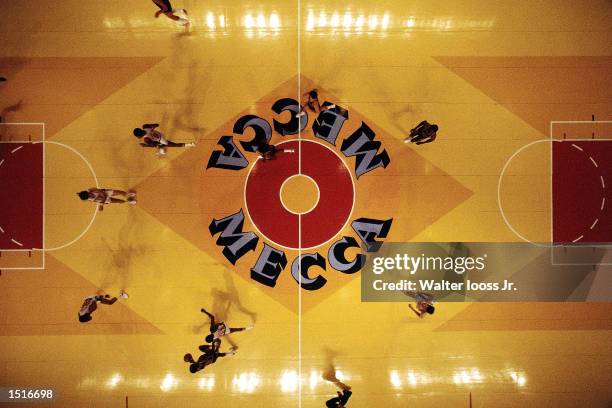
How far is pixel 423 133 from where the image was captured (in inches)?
280

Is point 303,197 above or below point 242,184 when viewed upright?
below

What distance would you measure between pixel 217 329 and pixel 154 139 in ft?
11.8

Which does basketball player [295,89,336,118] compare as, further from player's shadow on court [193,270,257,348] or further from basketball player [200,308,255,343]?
basketball player [200,308,255,343]

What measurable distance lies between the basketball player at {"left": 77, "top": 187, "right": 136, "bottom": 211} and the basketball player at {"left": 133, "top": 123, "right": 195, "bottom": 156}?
970mm

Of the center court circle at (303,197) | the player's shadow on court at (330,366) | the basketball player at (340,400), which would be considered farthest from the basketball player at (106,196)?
the basketball player at (340,400)

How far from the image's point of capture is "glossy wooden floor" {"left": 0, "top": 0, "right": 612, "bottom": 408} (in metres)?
7.41

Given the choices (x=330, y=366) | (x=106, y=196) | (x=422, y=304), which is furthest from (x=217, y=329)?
(x=422, y=304)

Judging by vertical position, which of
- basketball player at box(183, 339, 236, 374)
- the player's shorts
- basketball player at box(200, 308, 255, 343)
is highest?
the player's shorts

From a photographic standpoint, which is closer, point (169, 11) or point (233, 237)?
point (169, 11)

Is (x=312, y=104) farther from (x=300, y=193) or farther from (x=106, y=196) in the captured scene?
(x=106, y=196)

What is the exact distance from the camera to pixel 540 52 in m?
7.43

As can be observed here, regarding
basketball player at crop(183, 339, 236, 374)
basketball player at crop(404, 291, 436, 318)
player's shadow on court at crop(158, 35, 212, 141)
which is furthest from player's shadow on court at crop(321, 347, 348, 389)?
player's shadow on court at crop(158, 35, 212, 141)

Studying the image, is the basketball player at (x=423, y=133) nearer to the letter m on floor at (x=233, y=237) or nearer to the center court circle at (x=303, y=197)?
the center court circle at (x=303, y=197)

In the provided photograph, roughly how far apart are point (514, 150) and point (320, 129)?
3727 mm
